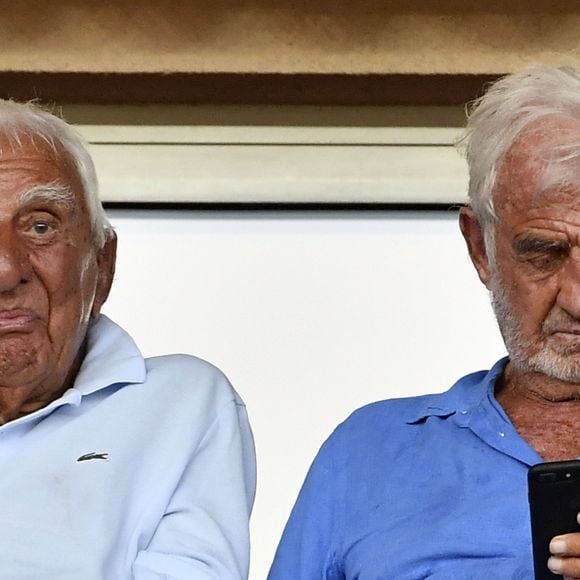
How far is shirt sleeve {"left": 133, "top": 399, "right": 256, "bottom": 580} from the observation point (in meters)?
1.69

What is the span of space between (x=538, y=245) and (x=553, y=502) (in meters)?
0.38

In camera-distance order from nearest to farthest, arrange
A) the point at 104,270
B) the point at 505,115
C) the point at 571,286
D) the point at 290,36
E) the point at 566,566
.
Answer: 1. the point at 566,566
2. the point at 571,286
3. the point at 505,115
4. the point at 104,270
5. the point at 290,36

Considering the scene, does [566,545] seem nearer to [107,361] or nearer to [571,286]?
[571,286]

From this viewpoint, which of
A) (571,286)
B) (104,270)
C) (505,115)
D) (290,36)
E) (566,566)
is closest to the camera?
(566,566)

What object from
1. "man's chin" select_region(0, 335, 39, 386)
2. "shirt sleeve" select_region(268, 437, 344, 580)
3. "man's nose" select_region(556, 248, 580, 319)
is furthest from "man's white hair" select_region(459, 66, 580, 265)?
"man's chin" select_region(0, 335, 39, 386)

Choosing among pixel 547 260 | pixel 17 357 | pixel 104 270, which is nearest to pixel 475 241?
pixel 547 260

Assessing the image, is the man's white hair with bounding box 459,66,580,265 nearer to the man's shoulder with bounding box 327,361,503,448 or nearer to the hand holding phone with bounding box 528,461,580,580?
the man's shoulder with bounding box 327,361,503,448

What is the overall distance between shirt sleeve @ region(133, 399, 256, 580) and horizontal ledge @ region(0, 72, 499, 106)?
0.72 metres

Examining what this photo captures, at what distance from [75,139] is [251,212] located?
1.89 feet

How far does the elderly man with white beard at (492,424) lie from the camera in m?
1.71

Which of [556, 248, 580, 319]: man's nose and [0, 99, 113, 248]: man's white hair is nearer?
[556, 248, 580, 319]: man's nose

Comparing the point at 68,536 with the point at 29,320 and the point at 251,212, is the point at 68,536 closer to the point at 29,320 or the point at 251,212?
the point at 29,320

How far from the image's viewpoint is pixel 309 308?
2.44 meters

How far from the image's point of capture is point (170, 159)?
8.09ft
